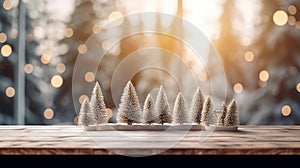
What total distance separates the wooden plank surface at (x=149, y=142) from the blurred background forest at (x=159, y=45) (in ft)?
2.79

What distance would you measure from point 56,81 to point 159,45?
590 mm

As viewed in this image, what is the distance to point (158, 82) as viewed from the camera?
241cm

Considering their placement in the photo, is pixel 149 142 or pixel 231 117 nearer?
pixel 149 142

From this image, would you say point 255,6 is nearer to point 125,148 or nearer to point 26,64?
point 26,64

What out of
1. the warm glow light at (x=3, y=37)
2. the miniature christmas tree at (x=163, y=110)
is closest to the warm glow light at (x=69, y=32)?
the warm glow light at (x=3, y=37)

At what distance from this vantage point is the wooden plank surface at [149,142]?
1177 mm

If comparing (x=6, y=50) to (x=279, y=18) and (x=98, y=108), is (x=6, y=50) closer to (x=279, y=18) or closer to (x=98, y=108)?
(x=98, y=108)

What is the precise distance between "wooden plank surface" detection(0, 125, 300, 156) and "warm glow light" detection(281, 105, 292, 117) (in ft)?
2.83

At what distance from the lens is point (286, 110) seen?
2.44 meters

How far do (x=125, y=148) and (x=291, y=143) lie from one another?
48 centimetres

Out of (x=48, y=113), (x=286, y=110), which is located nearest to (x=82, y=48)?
(x=48, y=113)

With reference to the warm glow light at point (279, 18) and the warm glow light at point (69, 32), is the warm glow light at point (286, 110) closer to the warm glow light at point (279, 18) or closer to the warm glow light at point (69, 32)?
the warm glow light at point (279, 18)

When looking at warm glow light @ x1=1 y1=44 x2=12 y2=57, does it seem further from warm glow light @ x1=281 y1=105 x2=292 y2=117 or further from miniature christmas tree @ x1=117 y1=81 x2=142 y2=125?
warm glow light @ x1=281 y1=105 x2=292 y2=117
